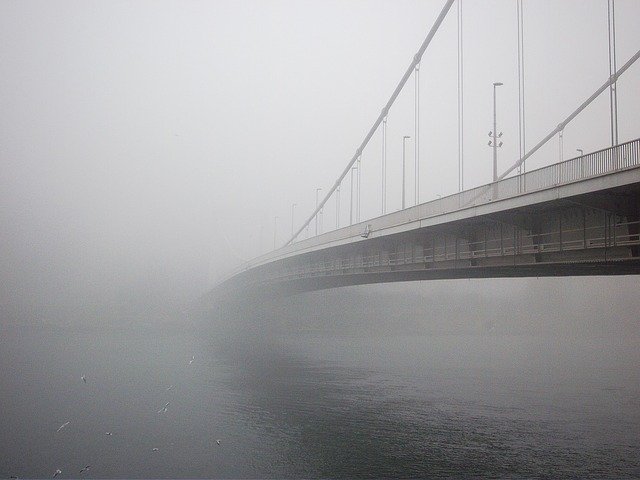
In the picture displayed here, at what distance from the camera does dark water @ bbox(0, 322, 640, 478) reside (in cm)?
2406

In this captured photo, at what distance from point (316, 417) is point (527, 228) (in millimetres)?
15176

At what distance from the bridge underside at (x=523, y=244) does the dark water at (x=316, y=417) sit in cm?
778

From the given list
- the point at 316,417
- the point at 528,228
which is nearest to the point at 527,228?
the point at 528,228

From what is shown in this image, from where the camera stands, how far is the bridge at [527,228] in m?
20.4

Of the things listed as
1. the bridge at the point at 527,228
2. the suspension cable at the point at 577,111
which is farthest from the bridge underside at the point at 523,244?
the suspension cable at the point at 577,111

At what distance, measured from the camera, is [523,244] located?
25969mm

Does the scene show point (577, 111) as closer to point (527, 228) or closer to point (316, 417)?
point (527, 228)

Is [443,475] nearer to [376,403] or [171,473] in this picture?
[171,473]

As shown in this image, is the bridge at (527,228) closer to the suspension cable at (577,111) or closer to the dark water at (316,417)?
the suspension cable at (577,111)

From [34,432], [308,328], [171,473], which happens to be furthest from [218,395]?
[308,328]

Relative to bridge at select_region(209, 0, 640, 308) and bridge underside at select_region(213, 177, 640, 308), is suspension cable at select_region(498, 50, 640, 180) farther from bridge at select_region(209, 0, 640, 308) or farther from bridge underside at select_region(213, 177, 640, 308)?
bridge underside at select_region(213, 177, 640, 308)

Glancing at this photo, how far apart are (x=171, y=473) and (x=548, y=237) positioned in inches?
686

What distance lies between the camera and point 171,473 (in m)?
22.9

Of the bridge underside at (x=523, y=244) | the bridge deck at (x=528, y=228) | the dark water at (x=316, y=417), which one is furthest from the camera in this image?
the dark water at (x=316, y=417)
